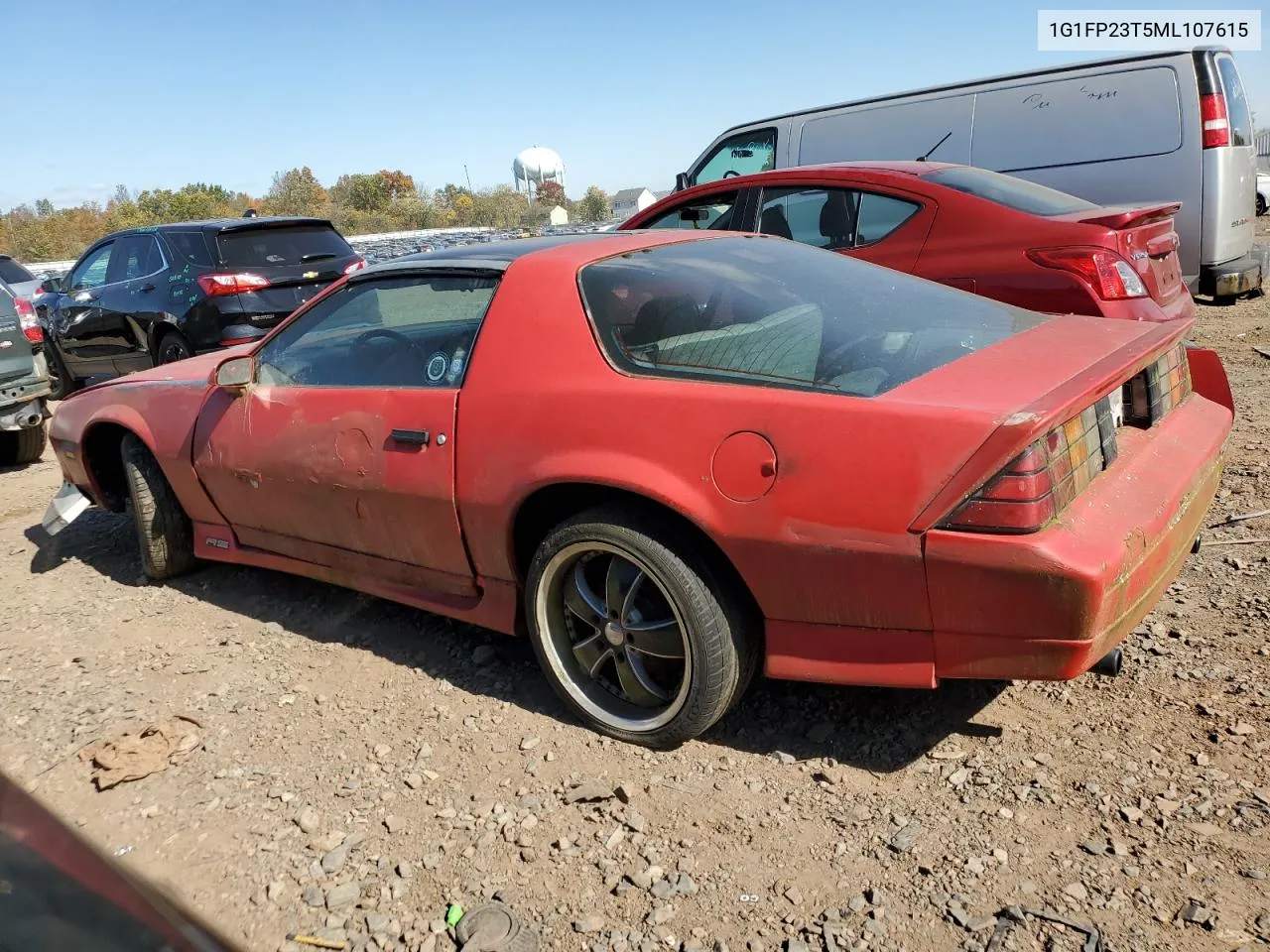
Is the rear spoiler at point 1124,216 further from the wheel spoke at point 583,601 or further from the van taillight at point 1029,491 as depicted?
the wheel spoke at point 583,601

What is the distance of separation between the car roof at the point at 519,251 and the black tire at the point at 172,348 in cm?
489

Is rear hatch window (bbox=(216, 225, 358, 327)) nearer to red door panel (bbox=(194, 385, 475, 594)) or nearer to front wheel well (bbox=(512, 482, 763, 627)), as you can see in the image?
red door panel (bbox=(194, 385, 475, 594))

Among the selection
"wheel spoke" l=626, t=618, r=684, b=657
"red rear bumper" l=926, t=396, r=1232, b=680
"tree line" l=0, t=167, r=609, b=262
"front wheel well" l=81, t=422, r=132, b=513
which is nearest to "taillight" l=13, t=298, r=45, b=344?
"front wheel well" l=81, t=422, r=132, b=513

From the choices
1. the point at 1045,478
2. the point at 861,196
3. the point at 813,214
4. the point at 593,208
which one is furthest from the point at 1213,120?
the point at 593,208

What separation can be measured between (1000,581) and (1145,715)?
→ 0.91 m

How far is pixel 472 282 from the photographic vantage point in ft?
10.6

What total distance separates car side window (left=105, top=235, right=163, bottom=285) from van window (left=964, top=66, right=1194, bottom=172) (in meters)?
6.59

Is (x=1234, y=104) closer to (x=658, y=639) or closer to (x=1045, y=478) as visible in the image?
(x=1045, y=478)

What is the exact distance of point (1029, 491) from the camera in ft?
6.89

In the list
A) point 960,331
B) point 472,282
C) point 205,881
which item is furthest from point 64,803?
point 960,331

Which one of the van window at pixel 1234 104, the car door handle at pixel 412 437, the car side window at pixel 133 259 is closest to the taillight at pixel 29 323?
the car side window at pixel 133 259

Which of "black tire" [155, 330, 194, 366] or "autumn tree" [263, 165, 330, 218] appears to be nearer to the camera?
"black tire" [155, 330, 194, 366]

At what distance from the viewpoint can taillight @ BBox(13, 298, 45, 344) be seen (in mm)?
7589

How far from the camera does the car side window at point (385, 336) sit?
10.4 ft
